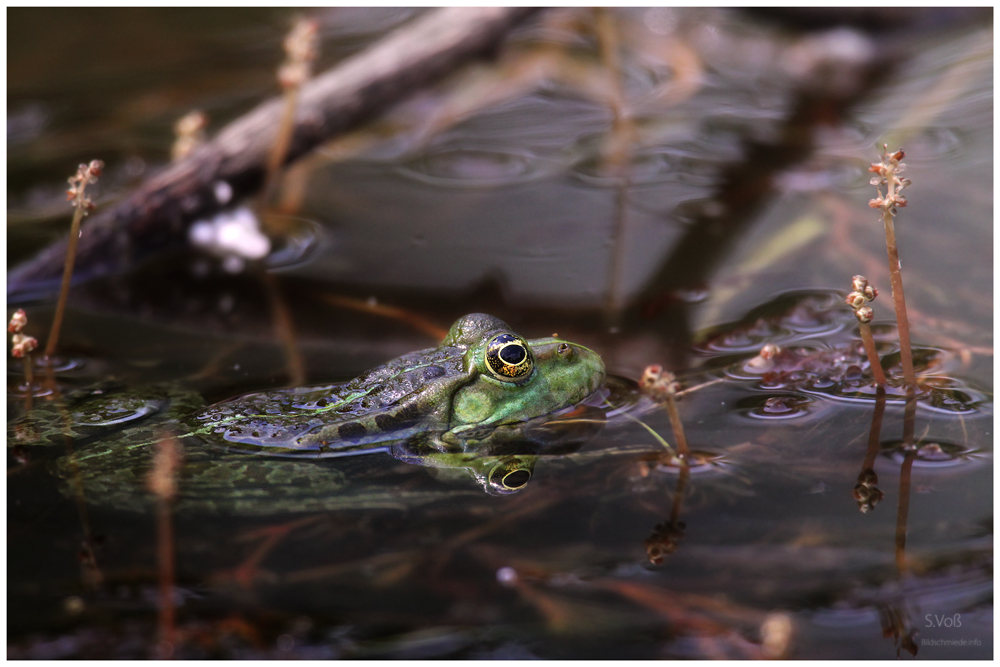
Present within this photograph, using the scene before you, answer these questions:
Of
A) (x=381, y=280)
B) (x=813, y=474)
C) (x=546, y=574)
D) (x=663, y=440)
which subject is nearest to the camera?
(x=546, y=574)

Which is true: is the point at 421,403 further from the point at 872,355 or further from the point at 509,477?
the point at 872,355

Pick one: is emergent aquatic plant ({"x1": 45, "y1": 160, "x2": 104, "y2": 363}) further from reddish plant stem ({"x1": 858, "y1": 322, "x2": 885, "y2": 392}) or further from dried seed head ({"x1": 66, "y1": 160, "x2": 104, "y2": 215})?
reddish plant stem ({"x1": 858, "y1": 322, "x2": 885, "y2": 392})

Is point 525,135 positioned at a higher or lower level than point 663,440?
higher

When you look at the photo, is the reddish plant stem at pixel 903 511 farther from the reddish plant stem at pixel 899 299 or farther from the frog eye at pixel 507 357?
the frog eye at pixel 507 357

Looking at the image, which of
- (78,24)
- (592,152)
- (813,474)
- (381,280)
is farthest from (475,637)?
(78,24)

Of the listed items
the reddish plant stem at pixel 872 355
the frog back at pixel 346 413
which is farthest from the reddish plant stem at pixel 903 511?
the frog back at pixel 346 413

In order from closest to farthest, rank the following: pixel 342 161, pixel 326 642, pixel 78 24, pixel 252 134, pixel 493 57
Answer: pixel 326 642
pixel 252 134
pixel 493 57
pixel 342 161
pixel 78 24

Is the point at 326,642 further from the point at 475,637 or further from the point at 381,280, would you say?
the point at 381,280

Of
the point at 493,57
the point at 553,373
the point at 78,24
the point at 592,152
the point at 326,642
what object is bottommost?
the point at 326,642

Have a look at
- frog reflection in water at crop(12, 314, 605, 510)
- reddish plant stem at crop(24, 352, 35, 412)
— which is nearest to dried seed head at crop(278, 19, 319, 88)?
frog reflection in water at crop(12, 314, 605, 510)
